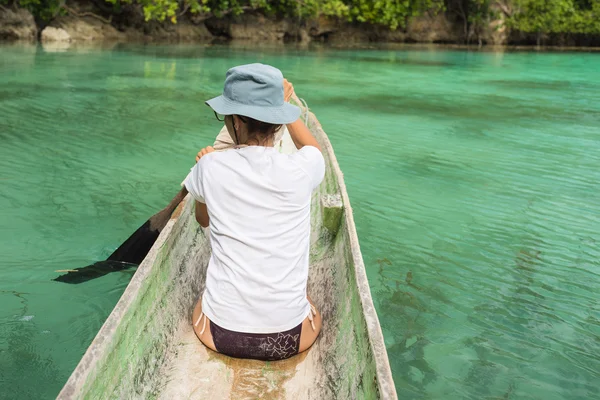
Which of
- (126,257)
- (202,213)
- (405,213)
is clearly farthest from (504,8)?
(202,213)

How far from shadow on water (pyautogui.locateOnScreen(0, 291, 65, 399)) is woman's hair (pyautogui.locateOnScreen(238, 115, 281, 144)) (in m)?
1.61

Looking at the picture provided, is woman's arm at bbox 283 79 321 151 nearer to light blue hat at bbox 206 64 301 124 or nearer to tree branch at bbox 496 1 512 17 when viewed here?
light blue hat at bbox 206 64 301 124

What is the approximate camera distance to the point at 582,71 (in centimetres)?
1717

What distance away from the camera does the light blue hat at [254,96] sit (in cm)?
204

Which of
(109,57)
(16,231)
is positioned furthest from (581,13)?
(16,231)

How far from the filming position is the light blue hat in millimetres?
2039

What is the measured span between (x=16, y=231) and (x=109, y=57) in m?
12.2

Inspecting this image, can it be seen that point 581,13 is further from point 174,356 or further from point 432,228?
point 174,356

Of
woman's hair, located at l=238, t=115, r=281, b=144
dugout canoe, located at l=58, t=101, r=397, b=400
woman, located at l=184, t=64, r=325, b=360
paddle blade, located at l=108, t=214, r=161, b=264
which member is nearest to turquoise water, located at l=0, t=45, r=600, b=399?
paddle blade, located at l=108, t=214, r=161, b=264

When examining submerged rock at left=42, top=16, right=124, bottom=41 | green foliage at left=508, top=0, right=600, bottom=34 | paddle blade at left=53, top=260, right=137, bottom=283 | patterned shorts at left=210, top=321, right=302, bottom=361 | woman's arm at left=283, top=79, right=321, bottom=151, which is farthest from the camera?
green foliage at left=508, top=0, right=600, bottom=34

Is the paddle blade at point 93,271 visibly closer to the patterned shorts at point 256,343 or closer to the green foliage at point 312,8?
the patterned shorts at point 256,343

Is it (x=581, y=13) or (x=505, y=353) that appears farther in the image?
(x=581, y=13)

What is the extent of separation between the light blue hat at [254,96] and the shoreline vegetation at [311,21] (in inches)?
743

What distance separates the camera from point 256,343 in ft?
7.17
